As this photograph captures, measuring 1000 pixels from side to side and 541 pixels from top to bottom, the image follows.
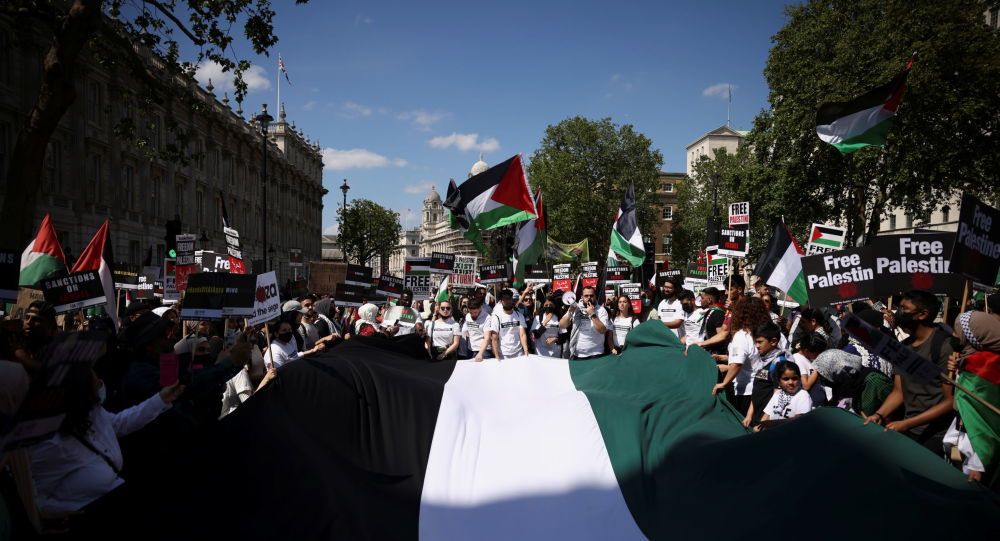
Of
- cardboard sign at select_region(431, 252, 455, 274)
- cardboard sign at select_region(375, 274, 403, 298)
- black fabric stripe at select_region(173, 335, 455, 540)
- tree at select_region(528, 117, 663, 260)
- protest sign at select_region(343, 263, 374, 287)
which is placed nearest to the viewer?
black fabric stripe at select_region(173, 335, 455, 540)

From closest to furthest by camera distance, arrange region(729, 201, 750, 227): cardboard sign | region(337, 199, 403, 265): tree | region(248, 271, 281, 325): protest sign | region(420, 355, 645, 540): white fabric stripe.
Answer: region(420, 355, 645, 540): white fabric stripe
region(248, 271, 281, 325): protest sign
region(729, 201, 750, 227): cardboard sign
region(337, 199, 403, 265): tree

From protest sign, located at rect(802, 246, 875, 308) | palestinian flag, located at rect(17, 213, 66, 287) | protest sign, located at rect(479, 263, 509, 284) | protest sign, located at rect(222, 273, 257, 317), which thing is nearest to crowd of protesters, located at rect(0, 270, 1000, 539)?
protest sign, located at rect(222, 273, 257, 317)

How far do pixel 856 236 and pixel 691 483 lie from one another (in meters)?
33.9

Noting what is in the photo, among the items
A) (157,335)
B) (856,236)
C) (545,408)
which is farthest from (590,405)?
(856,236)

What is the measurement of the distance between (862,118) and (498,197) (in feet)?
21.6

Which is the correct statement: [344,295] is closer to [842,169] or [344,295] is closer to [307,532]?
[307,532]

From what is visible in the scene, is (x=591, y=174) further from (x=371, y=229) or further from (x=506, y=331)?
(x=506, y=331)

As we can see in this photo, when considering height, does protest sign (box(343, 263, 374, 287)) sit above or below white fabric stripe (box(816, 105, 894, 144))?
below

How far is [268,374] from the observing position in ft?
19.5

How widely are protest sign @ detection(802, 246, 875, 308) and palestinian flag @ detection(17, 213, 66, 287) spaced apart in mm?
10491

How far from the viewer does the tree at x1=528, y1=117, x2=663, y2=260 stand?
58844 mm

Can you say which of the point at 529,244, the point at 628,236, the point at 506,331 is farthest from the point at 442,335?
the point at 628,236

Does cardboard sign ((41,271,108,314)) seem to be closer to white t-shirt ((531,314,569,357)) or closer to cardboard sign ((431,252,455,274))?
white t-shirt ((531,314,569,357))

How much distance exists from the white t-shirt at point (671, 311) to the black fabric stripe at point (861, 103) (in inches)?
157
